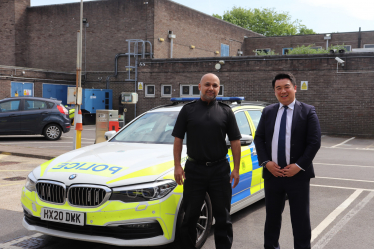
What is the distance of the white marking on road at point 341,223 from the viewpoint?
15.1 ft

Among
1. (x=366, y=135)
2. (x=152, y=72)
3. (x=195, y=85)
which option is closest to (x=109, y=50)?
(x=152, y=72)

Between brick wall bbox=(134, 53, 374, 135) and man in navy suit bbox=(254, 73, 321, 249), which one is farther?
brick wall bbox=(134, 53, 374, 135)

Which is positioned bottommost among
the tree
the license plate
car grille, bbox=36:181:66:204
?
the license plate

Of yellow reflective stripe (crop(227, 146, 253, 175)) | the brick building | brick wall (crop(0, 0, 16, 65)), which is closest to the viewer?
yellow reflective stripe (crop(227, 146, 253, 175))

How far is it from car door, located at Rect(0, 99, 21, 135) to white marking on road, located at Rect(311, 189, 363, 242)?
1262cm

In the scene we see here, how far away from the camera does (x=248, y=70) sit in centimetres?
2234

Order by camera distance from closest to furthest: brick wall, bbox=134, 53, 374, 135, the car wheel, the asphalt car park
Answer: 1. the asphalt car park
2. the car wheel
3. brick wall, bbox=134, 53, 374, 135

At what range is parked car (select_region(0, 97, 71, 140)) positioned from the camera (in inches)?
603

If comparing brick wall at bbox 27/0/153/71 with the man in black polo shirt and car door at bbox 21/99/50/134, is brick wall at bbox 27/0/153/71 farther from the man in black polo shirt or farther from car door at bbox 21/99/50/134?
the man in black polo shirt

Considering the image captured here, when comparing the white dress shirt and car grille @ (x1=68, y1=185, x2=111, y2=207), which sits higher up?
the white dress shirt

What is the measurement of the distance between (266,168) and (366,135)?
60.2ft

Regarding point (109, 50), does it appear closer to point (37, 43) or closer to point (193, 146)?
point (37, 43)

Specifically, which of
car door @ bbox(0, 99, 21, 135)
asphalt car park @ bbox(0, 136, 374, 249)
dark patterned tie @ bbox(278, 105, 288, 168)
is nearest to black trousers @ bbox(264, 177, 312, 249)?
dark patterned tie @ bbox(278, 105, 288, 168)

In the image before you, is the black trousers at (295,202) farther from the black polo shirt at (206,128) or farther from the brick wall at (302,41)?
the brick wall at (302,41)
